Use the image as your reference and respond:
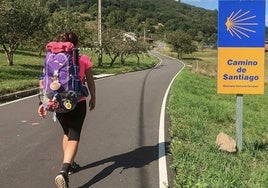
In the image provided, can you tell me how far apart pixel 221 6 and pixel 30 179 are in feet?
13.2

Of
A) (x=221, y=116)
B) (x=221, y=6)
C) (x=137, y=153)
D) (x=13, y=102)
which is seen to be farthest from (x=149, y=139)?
(x=13, y=102)

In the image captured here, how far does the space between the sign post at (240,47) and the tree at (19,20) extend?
65.8 feet

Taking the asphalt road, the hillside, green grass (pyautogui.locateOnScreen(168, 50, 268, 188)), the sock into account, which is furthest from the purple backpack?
the hillside

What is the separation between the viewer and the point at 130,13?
16362 centimetres

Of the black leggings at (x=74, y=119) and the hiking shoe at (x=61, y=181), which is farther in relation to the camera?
the black leggings at (x=74, y=119)

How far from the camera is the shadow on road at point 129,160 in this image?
669cm

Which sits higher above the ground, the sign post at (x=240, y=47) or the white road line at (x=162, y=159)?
the sign post at (x=240, y=47)

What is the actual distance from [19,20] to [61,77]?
24.2 meters

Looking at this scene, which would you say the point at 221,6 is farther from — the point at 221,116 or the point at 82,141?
the point at 221,116

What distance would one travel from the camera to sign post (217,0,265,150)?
7719 millimetres

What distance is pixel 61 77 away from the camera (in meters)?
5.58

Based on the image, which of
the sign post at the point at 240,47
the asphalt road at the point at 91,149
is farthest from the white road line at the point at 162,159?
the sign post at the point at 240,47

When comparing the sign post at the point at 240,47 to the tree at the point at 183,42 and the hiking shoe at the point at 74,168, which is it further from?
the tree at the point at 183,42

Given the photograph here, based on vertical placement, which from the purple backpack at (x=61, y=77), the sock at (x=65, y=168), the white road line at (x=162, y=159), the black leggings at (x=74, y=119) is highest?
the purple backpack at (x=61, y=77)
